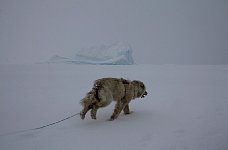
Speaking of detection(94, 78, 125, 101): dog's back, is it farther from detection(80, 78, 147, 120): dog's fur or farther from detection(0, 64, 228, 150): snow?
detection(0, 64, 228, 150): snow

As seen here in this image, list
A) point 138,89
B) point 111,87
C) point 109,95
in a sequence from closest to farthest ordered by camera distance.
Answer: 1. point 109,95
2. point 111,87
3. point 138,89

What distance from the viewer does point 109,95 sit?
4.70 metres

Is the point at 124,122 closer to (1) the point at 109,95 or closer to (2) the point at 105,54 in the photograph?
(1) the point at 109,95

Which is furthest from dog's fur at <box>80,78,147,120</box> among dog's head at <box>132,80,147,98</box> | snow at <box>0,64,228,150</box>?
snow at <box>0,64,228,150</box>

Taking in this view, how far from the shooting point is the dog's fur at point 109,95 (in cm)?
452

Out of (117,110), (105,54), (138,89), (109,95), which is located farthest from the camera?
(105,54)

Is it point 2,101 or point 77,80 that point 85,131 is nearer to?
point 2,101

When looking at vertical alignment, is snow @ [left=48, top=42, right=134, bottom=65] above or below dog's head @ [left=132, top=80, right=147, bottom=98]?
above

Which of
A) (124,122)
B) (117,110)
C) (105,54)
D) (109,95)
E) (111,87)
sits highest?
(105,54)

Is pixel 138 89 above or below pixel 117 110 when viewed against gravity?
above

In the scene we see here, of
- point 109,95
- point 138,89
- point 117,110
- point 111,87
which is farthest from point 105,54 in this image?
point 109,95

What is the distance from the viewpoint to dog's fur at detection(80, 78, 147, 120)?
4520 millimetres

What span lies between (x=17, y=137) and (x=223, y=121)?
12.1 ft

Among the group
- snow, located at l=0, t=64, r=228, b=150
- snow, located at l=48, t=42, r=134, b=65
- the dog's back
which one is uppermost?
snow, located at l=48, t=42, r=134, b=65
